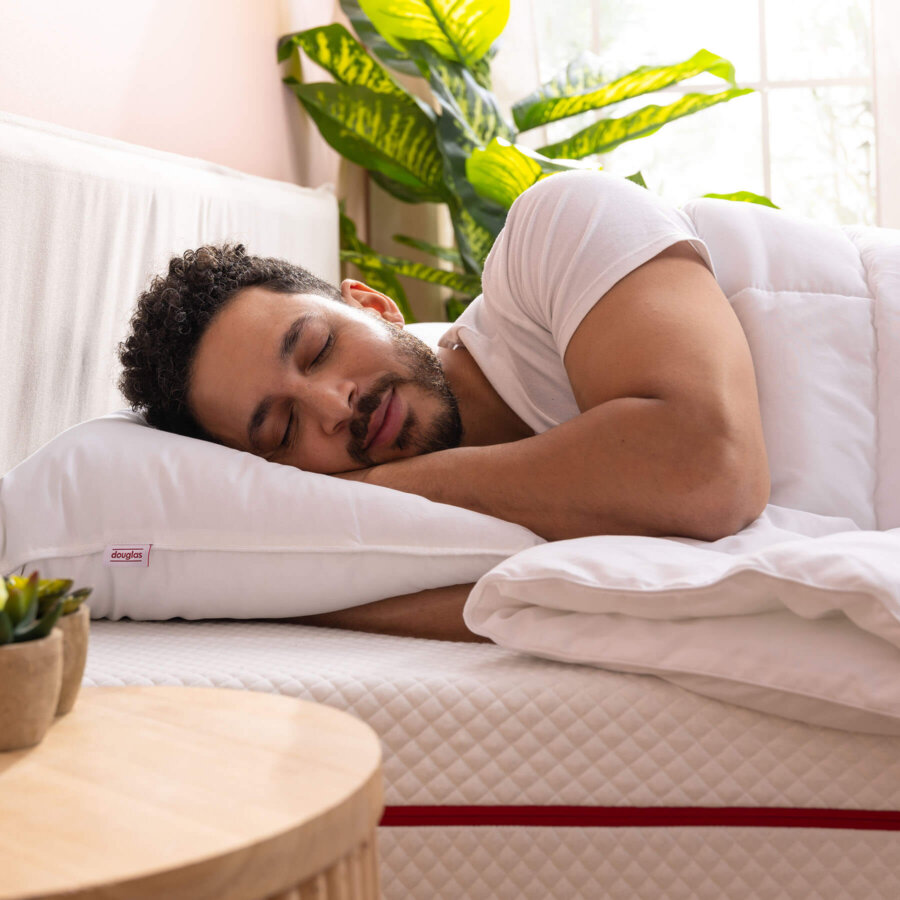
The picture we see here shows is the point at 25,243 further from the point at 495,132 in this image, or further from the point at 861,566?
the point at 495,132

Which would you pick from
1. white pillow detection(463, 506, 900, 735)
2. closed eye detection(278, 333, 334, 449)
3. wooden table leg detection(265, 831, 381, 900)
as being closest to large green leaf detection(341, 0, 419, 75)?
closed eye detection(278, 333, 334, 449)

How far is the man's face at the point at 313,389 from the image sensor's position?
1.28 meters

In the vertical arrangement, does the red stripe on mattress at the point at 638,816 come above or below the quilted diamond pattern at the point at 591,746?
below

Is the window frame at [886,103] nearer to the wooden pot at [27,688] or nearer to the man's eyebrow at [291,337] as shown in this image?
the man's eyebrow at [291,337]

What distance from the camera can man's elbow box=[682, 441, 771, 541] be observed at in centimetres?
107

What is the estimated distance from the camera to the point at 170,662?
3.06ft

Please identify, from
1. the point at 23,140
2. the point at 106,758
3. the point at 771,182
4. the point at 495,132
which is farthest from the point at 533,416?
the point at 771,182

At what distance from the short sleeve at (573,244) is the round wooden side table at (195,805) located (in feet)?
2.38

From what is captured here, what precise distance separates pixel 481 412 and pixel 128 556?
56cm

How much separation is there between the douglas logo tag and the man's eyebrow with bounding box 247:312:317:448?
265mm

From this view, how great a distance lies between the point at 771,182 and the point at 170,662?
2.62 m

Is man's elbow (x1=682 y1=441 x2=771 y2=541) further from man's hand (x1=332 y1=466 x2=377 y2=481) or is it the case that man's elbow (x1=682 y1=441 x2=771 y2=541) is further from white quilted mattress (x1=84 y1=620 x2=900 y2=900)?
man's hand (x1=332 y1=466 x2=377 y2=481)

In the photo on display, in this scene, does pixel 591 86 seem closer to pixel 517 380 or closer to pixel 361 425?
pixel 517 380

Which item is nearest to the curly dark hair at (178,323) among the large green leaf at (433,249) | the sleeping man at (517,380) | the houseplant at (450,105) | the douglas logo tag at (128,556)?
the sleeping man at (517,380)
